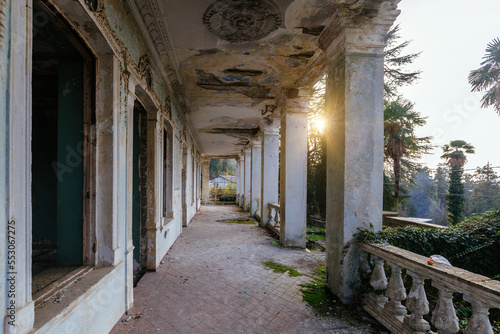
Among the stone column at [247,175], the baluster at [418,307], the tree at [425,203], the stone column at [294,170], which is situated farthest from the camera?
the tree at [425,203]

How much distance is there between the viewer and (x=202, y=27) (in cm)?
389

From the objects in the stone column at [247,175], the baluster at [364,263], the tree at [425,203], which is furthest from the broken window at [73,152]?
the tree at [425,203]

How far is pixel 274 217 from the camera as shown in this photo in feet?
28.6

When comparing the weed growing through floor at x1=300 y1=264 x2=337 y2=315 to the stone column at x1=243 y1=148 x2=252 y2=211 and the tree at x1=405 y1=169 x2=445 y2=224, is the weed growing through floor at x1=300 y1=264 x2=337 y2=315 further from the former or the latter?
the tree at x1=405 y1=169 x2=445 y2=224

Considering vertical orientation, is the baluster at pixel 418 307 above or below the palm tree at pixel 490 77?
below

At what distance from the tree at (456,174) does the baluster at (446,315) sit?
50.2 feet

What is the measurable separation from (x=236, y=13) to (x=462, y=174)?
55.6ft

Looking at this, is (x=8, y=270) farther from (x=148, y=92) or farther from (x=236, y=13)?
(x=236, y=13)

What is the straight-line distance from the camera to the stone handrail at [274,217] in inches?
322

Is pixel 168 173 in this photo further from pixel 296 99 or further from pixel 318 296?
pixel 318 296

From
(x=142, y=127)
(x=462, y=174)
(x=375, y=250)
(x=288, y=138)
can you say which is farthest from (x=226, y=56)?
(x=462, y=174)

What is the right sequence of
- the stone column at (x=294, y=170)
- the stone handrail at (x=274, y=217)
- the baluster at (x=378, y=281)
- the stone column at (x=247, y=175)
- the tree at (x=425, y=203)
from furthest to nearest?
1. the tree at (x=425, y=203)
2. the stone column at (x=247, y=175)
3. the stone handrail at (x=274, y=217)
4. the stone column at (x=294, y=170)
5. the baluster at (x=378, y=281)

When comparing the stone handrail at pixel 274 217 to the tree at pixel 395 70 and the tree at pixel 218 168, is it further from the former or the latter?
the tree at pixel 218 168

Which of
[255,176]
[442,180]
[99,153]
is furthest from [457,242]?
[442,180]
